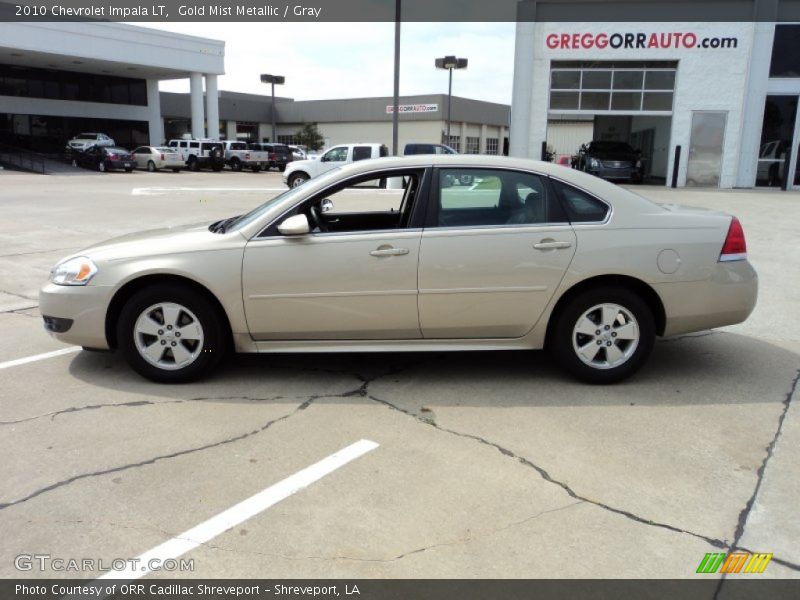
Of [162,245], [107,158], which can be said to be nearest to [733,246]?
[162,245]

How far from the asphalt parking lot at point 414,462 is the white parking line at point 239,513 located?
0.08ft

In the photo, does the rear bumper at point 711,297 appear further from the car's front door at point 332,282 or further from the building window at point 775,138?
the building window at point 775,138

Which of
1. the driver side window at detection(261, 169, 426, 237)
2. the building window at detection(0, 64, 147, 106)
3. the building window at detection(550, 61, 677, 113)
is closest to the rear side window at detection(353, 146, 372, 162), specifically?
the building window at detection(550, 61, 677, 113)

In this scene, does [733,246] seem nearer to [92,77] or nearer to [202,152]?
[202,152]

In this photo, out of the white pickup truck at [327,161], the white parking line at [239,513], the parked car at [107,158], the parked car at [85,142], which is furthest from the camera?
the parked car at [85,142]

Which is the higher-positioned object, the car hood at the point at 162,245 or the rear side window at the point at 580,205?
the rear side window at the point at 580,205

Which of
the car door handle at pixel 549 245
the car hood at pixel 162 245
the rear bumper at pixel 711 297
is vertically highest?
the car door handle at pixel 549 245

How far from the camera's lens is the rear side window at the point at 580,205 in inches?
179

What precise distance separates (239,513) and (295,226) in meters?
2.00

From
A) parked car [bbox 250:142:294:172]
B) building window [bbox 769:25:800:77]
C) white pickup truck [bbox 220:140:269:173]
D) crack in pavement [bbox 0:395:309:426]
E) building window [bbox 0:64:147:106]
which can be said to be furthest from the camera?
parked car [bbox 250:142:294:172]

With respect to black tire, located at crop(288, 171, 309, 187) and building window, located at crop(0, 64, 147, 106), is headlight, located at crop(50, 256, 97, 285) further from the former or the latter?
building window, located at crop(0, 64, 147, 106)

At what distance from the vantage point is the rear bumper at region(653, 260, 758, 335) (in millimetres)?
4512

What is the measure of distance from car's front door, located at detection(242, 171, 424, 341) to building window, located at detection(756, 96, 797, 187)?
85.5 ft

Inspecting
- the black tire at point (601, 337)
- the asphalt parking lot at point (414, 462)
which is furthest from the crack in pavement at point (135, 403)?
the black tire at point (601, 337)
